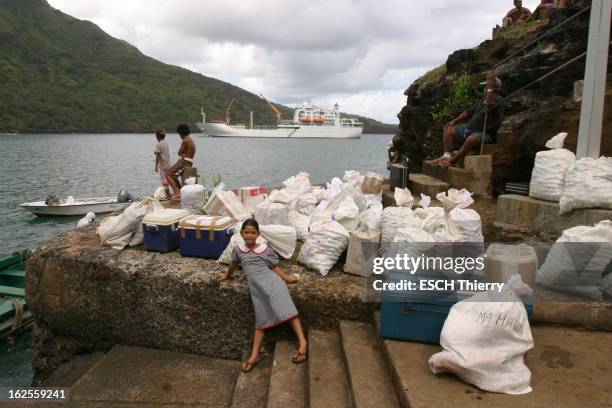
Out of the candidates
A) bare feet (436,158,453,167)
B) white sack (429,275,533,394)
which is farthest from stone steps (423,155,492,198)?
white sack (429,275,533,394)

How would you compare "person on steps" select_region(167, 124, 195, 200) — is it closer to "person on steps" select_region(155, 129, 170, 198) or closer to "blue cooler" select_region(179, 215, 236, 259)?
"person on steps" select_region(155, 129, 170, 198)

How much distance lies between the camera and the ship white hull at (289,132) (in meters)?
101

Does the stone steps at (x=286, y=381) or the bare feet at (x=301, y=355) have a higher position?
the bare feet at (x=301, y=355)

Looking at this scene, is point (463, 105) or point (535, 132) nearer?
point (535, 132)

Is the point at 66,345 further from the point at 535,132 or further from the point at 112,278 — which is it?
the point at 535,132

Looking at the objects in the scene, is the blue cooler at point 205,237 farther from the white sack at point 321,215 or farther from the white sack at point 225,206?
the white sack at point 321,215

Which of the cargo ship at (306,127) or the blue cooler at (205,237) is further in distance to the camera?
the cargo ship at (306,127)

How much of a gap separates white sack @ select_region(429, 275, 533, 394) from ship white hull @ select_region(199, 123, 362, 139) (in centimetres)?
9926

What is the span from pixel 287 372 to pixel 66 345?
9.00ft

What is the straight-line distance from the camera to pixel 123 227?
14.7 feet

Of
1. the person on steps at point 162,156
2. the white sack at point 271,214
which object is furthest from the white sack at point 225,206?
the person on steps at point 162,156

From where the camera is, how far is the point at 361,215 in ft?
14.9

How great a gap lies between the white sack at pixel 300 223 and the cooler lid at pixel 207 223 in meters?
0.77

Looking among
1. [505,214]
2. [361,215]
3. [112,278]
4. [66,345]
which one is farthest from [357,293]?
[66,345]
